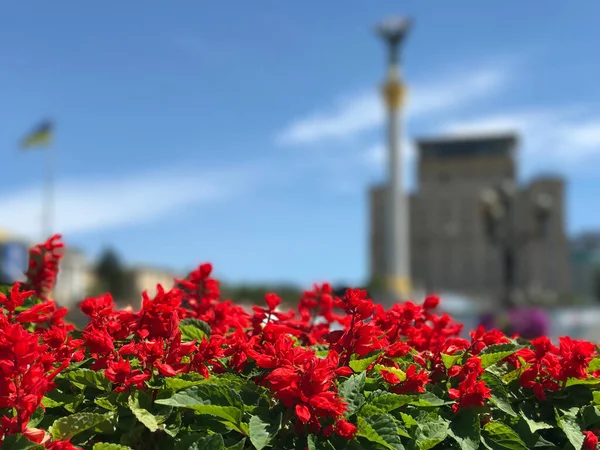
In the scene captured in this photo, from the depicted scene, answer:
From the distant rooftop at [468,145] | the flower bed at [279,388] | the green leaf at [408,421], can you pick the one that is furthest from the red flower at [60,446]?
the distant rooftop at [468,145]

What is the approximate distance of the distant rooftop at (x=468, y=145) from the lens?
122 metres

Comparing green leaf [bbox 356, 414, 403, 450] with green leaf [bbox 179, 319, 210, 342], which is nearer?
green leaf [bbox 356, 414, 403, 450]

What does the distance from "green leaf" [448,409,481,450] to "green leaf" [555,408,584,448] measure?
11.0 inches

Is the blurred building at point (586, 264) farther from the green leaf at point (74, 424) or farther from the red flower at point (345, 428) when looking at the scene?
the green leaf at point (74, 424)

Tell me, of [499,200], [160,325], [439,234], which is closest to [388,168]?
[499,200]

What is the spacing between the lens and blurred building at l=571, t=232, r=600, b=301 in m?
122

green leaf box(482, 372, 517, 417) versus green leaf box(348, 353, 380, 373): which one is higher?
green leaf box(348, 353, 380, 373)

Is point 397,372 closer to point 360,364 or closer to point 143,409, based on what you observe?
point 360,364

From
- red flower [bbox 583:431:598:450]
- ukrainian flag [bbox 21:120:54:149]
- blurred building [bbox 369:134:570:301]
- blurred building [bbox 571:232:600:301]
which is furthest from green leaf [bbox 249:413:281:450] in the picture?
blurred building [bbox 571:232:600:301]

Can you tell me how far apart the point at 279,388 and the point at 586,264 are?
15495 centimetres

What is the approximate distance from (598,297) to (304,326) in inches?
4539

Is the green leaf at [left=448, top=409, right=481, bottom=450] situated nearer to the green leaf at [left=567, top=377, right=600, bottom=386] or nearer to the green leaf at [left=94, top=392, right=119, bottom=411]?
the green leaf at [left=567, top=377, right=600, bottom=386]

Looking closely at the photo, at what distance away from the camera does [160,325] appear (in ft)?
8.68

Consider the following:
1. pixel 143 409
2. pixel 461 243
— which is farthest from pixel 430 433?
pixel 461 243
